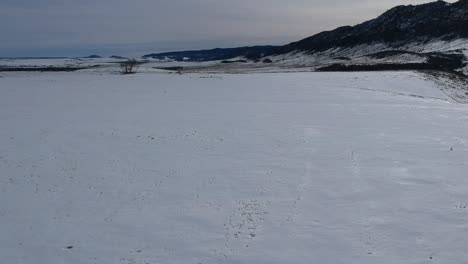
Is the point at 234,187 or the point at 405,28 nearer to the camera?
the point at 234,187

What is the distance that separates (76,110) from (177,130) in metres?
9.86

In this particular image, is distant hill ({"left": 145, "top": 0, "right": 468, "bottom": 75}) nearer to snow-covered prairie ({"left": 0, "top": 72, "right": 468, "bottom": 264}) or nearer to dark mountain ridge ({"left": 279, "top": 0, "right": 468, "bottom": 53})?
dark mountain ridge ({"left": 279, "top": 0, "right": 468, "bottom": 53})

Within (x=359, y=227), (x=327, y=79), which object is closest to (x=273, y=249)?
(x=359, y=227)

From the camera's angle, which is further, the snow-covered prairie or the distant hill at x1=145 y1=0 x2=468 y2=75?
the distant hill at x1=145 y1=0 x2=468 y2=75

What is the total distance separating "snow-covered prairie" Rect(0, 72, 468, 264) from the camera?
10.0m

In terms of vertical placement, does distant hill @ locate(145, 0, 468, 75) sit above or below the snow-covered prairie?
above

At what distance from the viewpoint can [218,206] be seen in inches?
490

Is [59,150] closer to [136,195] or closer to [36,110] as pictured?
A: [136,195]

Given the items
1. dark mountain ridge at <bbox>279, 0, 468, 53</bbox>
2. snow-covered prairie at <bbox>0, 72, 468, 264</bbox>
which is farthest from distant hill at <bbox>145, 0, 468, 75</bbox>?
snow-covered prairie at <bbox>0, 72, 468, 264</bbox>

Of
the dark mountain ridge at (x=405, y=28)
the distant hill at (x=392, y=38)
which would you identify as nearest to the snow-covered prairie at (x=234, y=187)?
the distant hill at (x=392, y=38)

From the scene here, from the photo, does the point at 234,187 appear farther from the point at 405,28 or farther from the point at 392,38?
the point at 405,28

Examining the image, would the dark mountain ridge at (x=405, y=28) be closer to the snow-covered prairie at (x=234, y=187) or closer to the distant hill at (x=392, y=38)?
the distant hill at (x=392, y=38)

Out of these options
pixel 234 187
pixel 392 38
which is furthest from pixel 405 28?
pixel 234 187

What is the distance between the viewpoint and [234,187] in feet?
45.8
